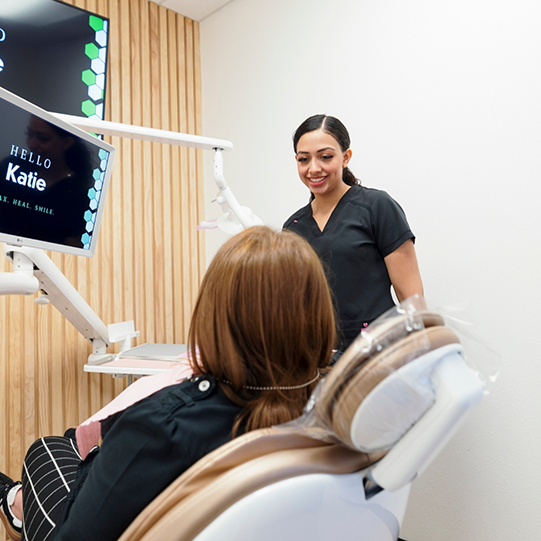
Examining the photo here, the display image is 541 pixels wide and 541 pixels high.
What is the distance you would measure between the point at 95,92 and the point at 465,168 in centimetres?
177

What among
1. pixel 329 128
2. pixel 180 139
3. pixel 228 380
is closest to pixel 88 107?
pixel 180 139

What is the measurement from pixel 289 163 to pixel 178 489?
2.18 metres

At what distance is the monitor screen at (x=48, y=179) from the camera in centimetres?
130

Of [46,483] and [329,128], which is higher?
[329,128]

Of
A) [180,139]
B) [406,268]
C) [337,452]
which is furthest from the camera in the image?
[180,139]

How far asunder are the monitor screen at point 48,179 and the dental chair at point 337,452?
3.23 ft

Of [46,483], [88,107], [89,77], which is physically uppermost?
[89,77]

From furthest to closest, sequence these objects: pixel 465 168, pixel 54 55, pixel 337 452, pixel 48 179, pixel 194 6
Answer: pixel 194 6
pixel 54 55
pixel 465 168
pixel 48 179
pixel 337 452

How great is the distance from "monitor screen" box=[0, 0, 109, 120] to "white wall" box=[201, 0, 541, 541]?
1041 millimetres

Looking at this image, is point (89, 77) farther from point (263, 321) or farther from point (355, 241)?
point (263, 321)

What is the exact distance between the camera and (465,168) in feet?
6.41

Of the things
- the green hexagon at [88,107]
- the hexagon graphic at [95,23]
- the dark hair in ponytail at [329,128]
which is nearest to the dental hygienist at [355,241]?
the dark hair in ponytail at [329,128]

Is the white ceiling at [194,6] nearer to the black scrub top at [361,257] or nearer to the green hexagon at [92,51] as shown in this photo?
the green hexagon at [92,51]

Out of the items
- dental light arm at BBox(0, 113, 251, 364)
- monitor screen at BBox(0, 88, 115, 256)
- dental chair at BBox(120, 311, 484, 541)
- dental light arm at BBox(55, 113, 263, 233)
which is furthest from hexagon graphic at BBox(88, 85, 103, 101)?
dental chair at BBox(120, 311, 484, 541)
